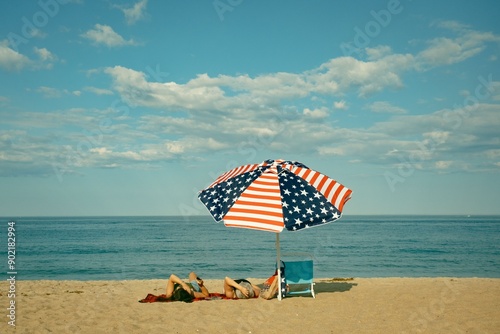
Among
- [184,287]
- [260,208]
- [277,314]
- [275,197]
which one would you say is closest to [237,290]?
[184,287]

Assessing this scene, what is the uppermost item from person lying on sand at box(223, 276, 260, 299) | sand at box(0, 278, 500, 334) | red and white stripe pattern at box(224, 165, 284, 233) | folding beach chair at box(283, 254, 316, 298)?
red and white stripe pattern at box(224, 165, 284, 233)

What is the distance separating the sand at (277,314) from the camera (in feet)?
22.9

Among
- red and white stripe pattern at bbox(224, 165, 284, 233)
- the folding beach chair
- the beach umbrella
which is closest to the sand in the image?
the folding beach chair

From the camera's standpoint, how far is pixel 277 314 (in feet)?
26.4

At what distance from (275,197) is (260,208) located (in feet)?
1.31

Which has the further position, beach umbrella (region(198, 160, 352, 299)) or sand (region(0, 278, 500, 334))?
beach umbrella (region(198, 160, 352, 299))

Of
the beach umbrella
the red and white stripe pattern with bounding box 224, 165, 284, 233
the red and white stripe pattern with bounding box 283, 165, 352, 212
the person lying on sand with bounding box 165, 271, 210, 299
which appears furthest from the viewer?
the person lying on sand with bounding box 165, 271, 210, 299

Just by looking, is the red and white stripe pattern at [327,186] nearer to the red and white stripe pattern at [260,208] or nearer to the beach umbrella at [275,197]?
the beach umbrella at [275,197]

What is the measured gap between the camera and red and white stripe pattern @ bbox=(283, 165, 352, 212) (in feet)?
28.8

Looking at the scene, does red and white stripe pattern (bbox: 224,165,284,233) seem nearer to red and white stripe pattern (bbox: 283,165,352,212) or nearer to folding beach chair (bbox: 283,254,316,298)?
red and white stripe pattern (bbox: 283,165,352,212)

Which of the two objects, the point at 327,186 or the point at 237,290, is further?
the point at 237,290

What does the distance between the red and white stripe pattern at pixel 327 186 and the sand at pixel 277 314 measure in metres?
2.21

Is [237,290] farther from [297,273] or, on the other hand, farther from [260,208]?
[260,208]

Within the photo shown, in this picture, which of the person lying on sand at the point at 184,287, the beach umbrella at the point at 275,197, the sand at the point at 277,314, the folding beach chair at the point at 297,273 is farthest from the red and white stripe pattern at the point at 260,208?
the person lying on sand at the point at 184,287
